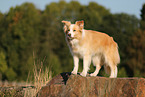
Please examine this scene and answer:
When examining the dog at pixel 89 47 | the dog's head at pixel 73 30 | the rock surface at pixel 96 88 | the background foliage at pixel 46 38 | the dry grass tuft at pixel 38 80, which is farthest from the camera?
the background foliage at pixel 46 38

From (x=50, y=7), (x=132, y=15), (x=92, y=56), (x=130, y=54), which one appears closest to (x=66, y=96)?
(x=92, y=56)

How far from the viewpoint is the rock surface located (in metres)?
8.04

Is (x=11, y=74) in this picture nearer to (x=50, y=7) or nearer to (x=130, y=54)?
(x=130, y=54)

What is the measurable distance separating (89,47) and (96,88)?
1.43 m

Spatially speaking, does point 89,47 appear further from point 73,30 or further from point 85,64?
point 73,30

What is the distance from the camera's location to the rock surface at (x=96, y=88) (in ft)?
26.4

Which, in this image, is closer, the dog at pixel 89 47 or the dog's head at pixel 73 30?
the dog's head at pixel 73 30

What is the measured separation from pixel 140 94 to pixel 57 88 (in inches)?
107

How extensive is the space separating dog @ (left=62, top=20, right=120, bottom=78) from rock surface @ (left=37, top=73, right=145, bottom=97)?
43 centimetres

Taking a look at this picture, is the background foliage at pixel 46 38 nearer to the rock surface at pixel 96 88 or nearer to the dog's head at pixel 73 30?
the rock surface at pixel 96 88

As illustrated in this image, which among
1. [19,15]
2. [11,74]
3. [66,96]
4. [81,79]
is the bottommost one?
[11,74]

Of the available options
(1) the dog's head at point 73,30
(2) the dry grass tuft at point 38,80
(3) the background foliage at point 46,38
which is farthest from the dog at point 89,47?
(3) the background foliage at point 46,38

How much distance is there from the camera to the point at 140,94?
7973 mm

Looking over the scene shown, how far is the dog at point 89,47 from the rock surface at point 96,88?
43cm
